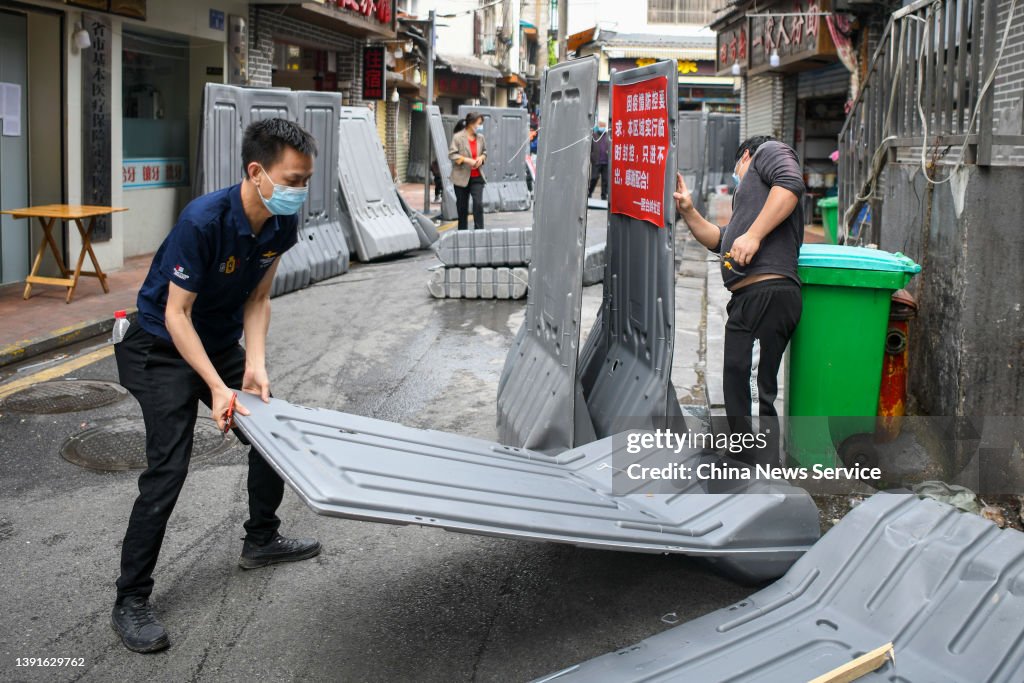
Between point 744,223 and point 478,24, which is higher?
point 478,24

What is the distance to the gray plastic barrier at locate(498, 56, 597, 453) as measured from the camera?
4801mm

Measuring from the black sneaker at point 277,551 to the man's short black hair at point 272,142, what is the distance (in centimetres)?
158

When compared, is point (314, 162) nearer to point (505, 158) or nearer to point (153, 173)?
point (153, 173)

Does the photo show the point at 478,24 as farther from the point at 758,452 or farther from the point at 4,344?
the point at 758,452

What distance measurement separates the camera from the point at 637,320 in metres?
5.23

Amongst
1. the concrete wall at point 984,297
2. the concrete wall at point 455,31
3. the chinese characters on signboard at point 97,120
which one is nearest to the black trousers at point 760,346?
the concrete wall at point 984,297

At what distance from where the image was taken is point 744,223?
5.05 meters

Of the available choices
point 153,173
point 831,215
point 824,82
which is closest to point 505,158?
point 824,82

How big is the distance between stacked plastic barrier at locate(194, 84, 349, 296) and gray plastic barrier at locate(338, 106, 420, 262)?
1.38 feet

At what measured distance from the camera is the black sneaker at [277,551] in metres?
4.26

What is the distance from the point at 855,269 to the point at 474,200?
1062 cm

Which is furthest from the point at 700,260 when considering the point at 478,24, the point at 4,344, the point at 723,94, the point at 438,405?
the point at 723,94

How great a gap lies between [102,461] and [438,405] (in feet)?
7.21

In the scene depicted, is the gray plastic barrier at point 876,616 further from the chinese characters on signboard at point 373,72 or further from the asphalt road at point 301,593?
the chinese characters on signboard at point 373,72
